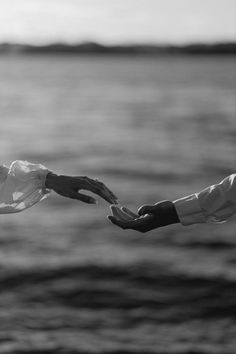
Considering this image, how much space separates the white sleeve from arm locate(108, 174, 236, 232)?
53cm

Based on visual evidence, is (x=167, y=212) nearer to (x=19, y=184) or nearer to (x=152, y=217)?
(x=152, y=217)

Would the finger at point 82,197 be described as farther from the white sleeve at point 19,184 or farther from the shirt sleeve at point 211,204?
the shirt sleeve at point 211,204

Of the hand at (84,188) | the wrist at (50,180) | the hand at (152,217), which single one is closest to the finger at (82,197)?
the hand at (84,188)

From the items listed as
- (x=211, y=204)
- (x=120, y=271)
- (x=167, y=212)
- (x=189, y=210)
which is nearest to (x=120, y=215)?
(x=167, y=212)

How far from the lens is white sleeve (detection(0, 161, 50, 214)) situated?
205 inches

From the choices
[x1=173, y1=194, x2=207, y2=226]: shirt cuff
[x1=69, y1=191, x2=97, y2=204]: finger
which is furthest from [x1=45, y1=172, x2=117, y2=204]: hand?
[x1=173, y1=194, x2=207, y2=226]: shirt cuff

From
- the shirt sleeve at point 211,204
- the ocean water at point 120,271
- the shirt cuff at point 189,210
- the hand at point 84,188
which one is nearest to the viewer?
the shirt sleeve at point 211,204

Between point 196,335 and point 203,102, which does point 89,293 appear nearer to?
point 196,335

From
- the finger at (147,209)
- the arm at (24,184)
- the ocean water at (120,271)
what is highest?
the ocean water at (120,271)

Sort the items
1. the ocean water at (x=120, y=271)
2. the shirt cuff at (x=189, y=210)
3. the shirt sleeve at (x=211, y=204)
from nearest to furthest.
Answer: the shirt sleeve at (x=211, y=204) → the shirt cuff at (x=189, y=210) → the ocean water at (x=120, y=271)

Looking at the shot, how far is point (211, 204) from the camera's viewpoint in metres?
4.86

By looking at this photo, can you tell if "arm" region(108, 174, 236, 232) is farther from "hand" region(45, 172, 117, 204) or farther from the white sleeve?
the white sleeve

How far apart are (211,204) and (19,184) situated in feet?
3.79

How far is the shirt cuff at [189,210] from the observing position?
16.0 ft
